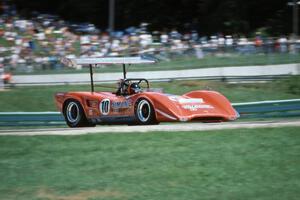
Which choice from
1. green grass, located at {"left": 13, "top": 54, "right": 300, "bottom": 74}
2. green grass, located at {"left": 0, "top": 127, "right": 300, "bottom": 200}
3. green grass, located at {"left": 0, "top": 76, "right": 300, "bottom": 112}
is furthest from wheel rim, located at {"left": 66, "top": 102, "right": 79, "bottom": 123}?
green grass, located at {"left": 13, "top": 54, "right": 300, "bottom": 74}

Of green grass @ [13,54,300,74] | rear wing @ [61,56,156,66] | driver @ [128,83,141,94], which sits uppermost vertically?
rear wing @ [61,56,156,66]

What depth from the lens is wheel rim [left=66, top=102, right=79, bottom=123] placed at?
53.5 ft

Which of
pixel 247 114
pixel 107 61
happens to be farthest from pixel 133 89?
pixel 247 114

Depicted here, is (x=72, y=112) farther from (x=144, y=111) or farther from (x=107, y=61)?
(x=144, y=111)

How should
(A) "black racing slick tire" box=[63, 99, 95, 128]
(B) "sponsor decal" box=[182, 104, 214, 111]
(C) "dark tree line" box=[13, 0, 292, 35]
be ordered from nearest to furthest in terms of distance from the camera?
(B) "sponsor decal" box=[182, 104, 214, 111]
(A) "black racing slick tire" box=[63, 99, 95, 128]
(C) "dark tree line" box=[13, 0, 292, 35]

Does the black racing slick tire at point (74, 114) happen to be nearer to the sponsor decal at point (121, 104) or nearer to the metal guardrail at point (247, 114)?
the sponsor decal at point (121, 104)

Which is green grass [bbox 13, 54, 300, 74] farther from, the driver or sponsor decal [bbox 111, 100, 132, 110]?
sponsor decal [bbox 111, 100, 132, 110]

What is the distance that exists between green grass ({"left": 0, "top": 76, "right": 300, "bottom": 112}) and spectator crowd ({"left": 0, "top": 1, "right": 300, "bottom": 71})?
211cm

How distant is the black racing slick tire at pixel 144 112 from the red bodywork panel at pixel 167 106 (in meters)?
0.09

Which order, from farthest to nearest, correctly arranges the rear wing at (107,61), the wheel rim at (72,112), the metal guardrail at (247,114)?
the metal guardrail at (247,114) → the wheel rim at (72,112) → the rear wing at (107,61)

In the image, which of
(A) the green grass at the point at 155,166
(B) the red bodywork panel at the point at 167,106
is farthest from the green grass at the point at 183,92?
(A) the green grass at the point at 155,166

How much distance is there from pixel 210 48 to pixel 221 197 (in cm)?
2205

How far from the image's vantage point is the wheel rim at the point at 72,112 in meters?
16.3

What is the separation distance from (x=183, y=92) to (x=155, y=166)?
15500mm
